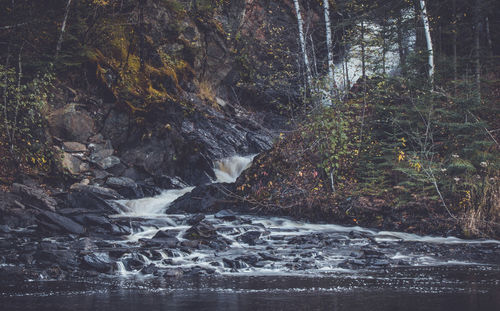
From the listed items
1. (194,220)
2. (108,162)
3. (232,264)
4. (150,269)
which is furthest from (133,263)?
(108,162)

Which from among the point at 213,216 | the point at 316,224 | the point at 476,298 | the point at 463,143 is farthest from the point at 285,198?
the point at 476,298

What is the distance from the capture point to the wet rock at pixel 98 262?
689 cm

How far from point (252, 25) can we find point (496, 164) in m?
16.2

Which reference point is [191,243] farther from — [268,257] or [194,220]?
[194,220]

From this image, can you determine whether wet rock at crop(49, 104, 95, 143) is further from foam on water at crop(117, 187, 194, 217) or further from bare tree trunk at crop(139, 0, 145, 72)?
bare tree trunk at crop(139, 0, 145, 72)

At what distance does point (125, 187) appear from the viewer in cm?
1460

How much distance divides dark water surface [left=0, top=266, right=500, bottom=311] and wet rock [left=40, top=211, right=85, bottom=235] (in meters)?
3.89

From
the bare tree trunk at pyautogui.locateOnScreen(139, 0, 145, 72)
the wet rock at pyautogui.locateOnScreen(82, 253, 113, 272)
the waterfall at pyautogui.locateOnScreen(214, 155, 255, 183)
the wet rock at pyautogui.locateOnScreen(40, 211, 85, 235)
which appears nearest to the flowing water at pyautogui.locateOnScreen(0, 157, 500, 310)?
the wet rock at pyautogui.locateOnScreen(82, 253, 113, 272)

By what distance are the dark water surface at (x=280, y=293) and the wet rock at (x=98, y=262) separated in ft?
2.53

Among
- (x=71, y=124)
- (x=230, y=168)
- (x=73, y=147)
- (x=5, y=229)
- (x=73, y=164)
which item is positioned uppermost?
(x=71, y=124)

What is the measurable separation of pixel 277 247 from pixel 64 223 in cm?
517

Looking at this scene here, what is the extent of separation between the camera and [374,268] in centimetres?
687

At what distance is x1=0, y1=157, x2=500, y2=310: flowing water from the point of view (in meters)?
4.83

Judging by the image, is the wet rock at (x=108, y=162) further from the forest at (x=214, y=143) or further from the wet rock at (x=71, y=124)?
the wet rock at (x=71, y=124)
